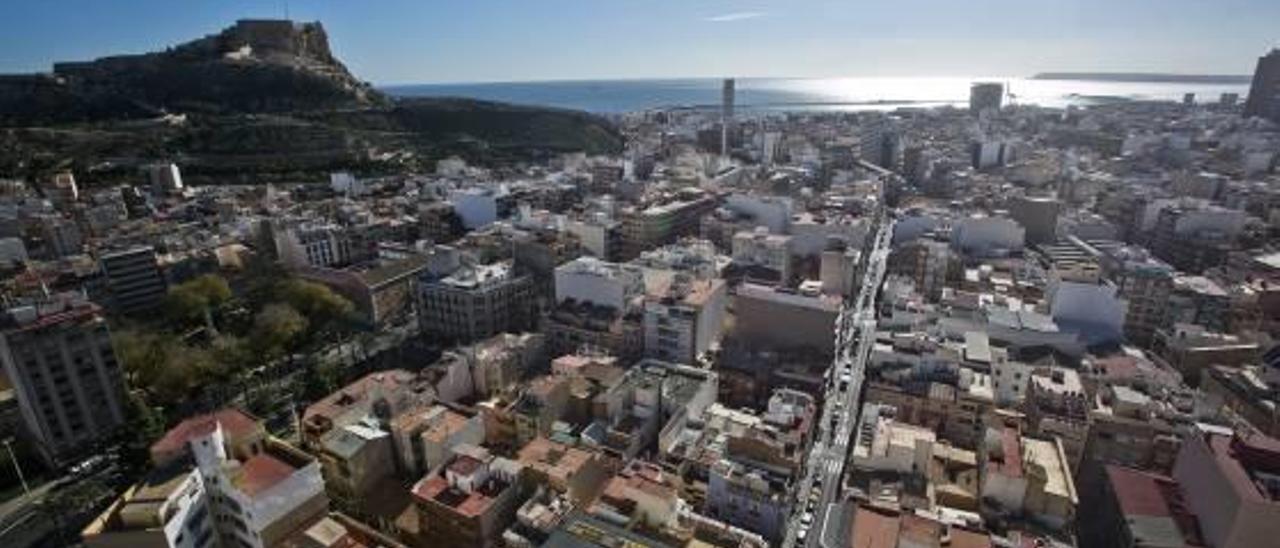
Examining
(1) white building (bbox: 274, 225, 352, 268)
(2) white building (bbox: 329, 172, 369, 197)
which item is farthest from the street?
(2) white building (bbox: 329, 172, 369, 197)

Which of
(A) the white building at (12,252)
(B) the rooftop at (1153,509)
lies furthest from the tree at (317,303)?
(B) the rooftop at (1153,509)

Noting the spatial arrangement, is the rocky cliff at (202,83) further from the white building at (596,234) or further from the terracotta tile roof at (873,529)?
the terracotta tile roof at (873,529)

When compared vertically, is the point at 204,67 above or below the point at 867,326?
above

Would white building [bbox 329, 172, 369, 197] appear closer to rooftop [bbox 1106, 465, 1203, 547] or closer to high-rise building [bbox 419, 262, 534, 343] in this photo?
high-rise building [bbox 419, 262, 534, 343]

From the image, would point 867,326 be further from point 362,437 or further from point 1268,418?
point 362,437

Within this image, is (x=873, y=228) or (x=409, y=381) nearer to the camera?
(x=409, y=381)

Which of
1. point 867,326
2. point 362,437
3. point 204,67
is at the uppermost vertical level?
point 204,67

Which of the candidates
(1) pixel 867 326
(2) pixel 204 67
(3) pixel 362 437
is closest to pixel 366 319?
(3) pixel 362 437
